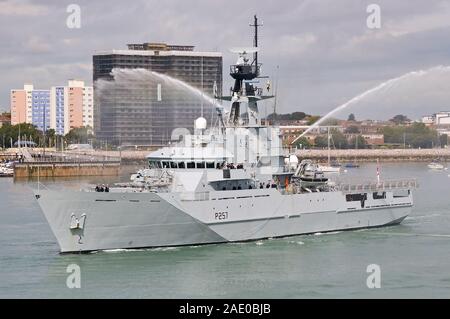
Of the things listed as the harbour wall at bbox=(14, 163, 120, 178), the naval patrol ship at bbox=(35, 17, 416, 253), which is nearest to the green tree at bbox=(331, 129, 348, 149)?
the harbour wall at bbox=(14, 163, 120, 178)

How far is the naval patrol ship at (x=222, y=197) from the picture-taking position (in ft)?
110

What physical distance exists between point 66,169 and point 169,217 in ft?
213

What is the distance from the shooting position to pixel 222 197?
3584cm

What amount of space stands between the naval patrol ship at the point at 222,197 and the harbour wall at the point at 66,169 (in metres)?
55.6

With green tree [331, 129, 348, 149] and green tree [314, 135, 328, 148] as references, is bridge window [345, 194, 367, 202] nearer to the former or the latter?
green tree [314, 135, 328, 148]

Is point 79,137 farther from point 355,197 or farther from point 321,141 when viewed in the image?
point 355,197

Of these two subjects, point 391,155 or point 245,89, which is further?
point 391,155

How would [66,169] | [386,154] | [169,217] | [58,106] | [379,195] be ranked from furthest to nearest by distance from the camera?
[58,106] < [386,154] < [66,169] < [379,195] < [169,217]

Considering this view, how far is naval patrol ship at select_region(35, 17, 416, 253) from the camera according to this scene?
33469 millimetres

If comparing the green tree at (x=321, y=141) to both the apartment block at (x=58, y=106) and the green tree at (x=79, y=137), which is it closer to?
the green tree at (x=79, y=137)

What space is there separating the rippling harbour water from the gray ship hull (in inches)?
17.6

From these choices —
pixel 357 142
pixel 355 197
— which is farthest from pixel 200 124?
pixel 357 142

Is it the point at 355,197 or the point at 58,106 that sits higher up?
the point at 58,106
